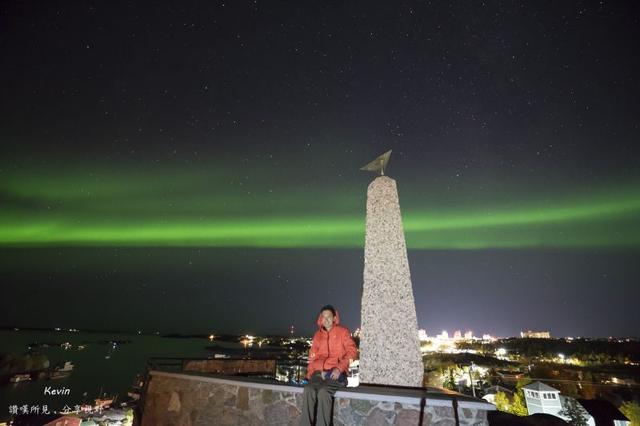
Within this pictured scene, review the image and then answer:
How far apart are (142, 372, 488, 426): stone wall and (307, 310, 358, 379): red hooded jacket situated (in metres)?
0.53

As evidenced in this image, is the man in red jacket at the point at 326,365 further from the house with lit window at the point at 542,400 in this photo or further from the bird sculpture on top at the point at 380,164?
the house with lit window at the point at 542,400

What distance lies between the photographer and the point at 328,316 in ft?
16.4

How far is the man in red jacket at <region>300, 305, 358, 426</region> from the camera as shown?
4.10 metres

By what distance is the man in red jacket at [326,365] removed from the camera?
4102mm

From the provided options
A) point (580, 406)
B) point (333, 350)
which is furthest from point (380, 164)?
Result: point (580, 406)

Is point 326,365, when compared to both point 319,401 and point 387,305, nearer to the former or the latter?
point 319,401

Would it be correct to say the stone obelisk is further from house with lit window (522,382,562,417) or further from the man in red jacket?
house with lit window (522,382,562,417)

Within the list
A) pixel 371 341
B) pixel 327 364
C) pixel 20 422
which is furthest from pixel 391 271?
pixel 20 422

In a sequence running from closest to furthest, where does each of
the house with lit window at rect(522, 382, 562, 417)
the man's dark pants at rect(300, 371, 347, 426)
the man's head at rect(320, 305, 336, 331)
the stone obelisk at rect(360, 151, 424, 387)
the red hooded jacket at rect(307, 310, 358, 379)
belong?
the man's dark pants at rect(300, 371, 347, 426) → the red hooded jacket at rect(307, 310, 358, 379) → the man's head at rect(320, 305, 336, 331) → the stone obelisk at rect(360, 151, 424, 387) → the house with lit window at rect(522, 382, 562, 417)

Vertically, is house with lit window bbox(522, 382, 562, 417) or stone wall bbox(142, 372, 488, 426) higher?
stone wall bbox(142, 372, 488, 426)

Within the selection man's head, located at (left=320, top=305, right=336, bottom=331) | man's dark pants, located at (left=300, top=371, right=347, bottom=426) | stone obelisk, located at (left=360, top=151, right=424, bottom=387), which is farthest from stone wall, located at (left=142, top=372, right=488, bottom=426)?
stone obelisk, located at (left=360, top=151, right=424, bottom=387)

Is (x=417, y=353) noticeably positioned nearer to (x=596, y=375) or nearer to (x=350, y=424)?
(x=350, y=424)

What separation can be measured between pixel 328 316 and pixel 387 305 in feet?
4.96

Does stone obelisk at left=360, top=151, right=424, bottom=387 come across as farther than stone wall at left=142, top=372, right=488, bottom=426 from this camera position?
Yes
